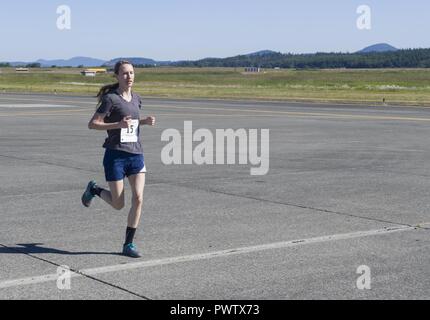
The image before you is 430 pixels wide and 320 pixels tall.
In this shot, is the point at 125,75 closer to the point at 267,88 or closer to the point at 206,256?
the point at 206,256

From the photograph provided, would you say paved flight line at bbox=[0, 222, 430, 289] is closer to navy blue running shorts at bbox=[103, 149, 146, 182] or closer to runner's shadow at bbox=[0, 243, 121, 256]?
runner's shadow at bbox=[0, 243, 121, 256]

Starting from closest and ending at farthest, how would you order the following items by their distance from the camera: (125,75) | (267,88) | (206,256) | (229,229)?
1. (125,75)
2. (206,256)
3. (229,229)
4. (267,88)

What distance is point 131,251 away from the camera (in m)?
7.49

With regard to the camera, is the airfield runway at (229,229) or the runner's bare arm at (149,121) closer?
the airfield runway at (229,229)

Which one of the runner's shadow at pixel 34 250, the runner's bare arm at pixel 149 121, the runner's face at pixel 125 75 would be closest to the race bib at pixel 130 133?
the runner's bare arm at pixel 149 121

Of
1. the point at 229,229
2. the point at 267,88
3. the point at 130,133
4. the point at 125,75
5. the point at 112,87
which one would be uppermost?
the point at 125,75

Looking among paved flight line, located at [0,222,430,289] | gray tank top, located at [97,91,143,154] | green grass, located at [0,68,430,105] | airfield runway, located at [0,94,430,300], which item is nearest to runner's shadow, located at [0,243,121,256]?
airfield runway, located at [0,94,430,300]

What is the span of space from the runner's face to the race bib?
1.22 feet

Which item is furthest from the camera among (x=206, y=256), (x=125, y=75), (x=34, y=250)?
(x=34, y=250)

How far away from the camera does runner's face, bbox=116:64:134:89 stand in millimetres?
7418

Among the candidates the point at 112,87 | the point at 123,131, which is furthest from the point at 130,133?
the point at 112,87

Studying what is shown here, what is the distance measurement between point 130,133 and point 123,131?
0.25 ft

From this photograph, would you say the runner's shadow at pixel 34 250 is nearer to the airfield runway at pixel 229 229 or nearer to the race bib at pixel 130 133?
the airfield runway at pixel 229 229

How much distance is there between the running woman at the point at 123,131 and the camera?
7465 mm
